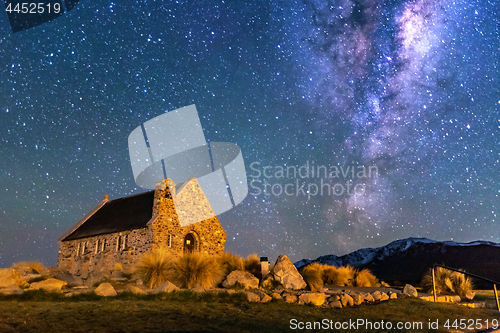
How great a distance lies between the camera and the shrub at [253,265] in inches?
683

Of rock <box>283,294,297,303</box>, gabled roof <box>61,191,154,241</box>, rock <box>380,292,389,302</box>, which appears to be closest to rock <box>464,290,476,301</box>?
rock <box>380,292,389,302</box>

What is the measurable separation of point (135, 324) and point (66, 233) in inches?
1049

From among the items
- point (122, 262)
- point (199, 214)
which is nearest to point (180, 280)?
point (122, 262)

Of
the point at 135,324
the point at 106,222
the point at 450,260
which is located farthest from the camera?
the point at 450,260

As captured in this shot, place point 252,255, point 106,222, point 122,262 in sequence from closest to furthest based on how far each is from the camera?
point 252,255
point 122,262
point 106,222

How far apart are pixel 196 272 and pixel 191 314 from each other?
5956 mm

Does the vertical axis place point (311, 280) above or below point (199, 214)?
below

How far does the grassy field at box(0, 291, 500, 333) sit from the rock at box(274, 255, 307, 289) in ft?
13.5

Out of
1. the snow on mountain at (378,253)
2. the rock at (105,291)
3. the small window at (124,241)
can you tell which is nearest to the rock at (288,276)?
the rock at (105,291)

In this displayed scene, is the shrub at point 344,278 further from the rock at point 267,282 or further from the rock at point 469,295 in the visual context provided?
the rock at point 267,282

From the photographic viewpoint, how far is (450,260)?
215ft

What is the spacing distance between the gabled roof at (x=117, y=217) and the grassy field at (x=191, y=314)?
12.9 metres

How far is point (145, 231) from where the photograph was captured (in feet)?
74.0

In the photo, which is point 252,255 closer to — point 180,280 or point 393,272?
point 180,280
